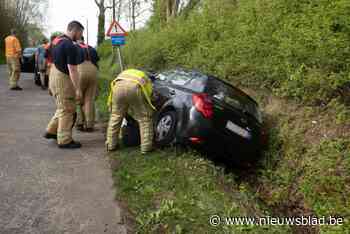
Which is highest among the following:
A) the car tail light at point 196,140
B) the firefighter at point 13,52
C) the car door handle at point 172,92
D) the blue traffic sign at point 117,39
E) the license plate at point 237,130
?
the blue traffic sign at point 117,39

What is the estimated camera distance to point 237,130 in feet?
17.4

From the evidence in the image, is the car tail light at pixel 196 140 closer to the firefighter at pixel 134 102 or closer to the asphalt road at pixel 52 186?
the firefighter at pixel 134 102

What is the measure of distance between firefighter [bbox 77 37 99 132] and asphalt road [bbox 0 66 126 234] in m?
0.37

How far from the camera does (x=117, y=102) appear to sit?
5.36m

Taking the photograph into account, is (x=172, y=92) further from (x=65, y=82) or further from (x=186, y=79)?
(x=65, y=82)

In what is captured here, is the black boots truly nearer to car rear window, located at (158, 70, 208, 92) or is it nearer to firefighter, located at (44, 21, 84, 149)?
firefighter, located at (44, 21, 84, 149)

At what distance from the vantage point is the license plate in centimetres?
523

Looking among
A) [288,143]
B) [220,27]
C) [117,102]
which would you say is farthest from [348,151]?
[220,27]

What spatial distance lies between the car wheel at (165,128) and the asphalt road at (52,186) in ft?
3.24

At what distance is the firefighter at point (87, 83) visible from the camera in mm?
6758

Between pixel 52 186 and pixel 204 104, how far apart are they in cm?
248

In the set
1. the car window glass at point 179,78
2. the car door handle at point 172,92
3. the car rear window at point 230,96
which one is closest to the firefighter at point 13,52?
the car window glass at point 179,78

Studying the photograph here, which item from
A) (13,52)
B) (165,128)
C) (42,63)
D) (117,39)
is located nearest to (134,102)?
(165,128)

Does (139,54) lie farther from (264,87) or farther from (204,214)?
(204,214)
